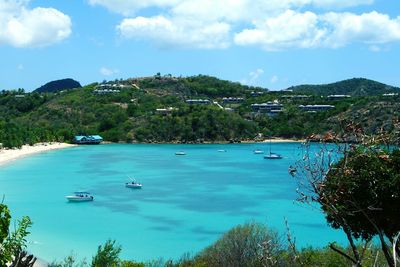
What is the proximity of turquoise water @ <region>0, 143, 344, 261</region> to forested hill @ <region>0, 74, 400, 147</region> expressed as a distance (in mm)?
28282

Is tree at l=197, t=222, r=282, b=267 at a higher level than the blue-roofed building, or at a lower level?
higher

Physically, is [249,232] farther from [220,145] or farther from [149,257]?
[220,145]

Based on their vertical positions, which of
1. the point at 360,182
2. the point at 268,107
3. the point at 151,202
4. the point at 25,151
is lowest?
the point at 151,202

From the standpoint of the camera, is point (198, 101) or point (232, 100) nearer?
point (198, 101)

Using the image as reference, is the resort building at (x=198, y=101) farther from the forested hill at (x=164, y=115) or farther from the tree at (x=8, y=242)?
the tree at (x=8, y=242)

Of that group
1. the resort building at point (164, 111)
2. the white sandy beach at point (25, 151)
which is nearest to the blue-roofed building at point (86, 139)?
the white sandy beach at point (25, 151)

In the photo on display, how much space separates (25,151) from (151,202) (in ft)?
160

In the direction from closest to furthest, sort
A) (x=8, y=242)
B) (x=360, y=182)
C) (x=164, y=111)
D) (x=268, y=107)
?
(x=8, y=242)
(x=360, y=182)
(x=164, y=111)
(x=268, y=107)

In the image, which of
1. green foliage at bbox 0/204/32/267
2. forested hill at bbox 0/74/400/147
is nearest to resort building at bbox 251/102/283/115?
forested hill at bbox 0/74/400/147

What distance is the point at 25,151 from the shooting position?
89688 millimetres

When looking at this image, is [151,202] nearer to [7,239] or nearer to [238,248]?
[238,248]

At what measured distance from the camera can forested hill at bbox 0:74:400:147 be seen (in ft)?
369

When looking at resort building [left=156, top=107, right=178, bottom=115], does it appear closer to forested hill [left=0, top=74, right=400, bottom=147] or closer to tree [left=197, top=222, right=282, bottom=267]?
forested hill [left=0, top=74, right=400, bottom=147]

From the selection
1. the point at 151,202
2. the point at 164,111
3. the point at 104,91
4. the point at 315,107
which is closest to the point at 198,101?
the point at 164,111
